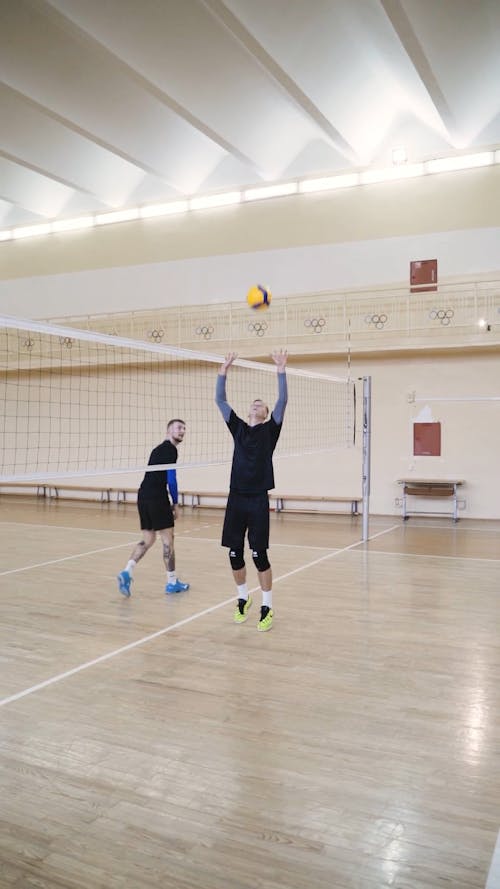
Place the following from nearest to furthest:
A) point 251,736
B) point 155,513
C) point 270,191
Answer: point 251,736
point 155,513
point 270,191

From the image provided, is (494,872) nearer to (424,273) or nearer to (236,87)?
(424,273)

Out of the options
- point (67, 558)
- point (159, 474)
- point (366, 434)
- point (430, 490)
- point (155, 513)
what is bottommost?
point (67, 558)

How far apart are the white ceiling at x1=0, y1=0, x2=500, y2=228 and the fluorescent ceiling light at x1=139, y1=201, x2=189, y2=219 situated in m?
0.40

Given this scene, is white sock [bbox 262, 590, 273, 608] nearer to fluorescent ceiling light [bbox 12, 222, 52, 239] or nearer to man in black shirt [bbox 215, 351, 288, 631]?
man in black shirt [bbox 215, 351, 288, 631]

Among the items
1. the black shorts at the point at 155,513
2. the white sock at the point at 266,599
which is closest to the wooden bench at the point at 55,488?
the black shorts at the point at 155,513

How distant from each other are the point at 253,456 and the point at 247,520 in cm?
50

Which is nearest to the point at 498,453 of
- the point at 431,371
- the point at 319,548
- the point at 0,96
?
the point at 431,371

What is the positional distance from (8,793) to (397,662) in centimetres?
264

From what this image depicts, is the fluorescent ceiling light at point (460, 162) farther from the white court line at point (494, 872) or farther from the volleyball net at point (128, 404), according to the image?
the white court line at point (494, 872)

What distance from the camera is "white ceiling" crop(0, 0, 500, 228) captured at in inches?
428

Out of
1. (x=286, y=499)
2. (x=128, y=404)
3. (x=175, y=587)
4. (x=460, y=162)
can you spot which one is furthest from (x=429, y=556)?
(x=460, y=162)

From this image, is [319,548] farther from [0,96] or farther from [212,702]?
[0,96]

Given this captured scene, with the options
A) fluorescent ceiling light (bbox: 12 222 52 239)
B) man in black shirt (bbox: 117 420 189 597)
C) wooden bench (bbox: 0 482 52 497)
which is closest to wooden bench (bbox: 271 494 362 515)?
wooden bench (bbox: 0 482 52 497)

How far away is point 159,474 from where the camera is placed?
21.4ft
